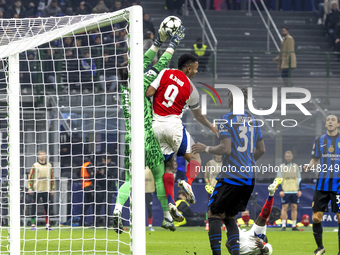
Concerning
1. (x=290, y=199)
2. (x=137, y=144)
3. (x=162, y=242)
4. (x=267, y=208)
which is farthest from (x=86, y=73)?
(x=137, y=144)

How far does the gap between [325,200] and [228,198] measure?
9.88ft

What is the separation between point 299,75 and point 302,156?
3151 mm

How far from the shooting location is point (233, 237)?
847 cm

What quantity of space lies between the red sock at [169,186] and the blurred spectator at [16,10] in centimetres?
1311

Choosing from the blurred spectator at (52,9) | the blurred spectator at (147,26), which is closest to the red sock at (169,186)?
the blurred spectator at (147,26)

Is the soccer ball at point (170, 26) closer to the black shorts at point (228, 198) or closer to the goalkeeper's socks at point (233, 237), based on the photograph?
the black shorts at point (228, 198)

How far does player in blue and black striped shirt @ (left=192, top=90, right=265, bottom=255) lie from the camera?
27.5ft

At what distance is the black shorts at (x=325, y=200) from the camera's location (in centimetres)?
1086

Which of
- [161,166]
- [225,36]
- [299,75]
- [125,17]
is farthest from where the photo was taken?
[225,36]

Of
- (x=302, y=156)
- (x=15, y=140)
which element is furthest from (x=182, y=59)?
(x=302, y=156)

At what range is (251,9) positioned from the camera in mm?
25969

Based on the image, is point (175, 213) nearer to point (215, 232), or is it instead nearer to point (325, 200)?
point (215, 232)

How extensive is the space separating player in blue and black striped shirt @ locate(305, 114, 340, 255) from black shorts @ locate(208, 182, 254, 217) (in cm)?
264

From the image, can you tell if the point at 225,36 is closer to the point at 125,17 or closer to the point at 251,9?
the point at 251,9
